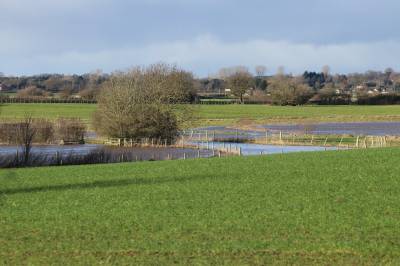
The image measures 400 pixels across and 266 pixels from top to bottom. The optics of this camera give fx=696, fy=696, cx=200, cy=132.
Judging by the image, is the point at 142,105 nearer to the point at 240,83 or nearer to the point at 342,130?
the point at 342,130

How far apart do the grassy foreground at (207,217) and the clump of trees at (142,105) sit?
38893 mm

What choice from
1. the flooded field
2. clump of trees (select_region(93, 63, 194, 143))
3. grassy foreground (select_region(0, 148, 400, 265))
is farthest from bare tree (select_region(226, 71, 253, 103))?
grassy foreground (select_region(0, 148, 400, 265))

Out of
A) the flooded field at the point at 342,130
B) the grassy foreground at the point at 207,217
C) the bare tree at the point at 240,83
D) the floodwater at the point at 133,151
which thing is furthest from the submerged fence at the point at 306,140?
the bare tree at the point at 240,83

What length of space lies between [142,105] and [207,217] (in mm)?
54585

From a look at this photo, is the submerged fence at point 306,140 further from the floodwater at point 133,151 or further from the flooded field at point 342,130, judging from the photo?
the floodwater at point 133,151

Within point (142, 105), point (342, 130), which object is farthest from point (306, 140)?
point (342, 130)

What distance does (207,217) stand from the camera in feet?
65.6

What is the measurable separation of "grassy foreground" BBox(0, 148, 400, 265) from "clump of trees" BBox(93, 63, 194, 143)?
128 feet

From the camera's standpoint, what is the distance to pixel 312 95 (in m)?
179

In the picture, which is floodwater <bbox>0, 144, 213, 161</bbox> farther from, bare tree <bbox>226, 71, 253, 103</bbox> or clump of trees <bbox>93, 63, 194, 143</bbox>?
bare tree <bbox>226, 71, 253, 103</bbox>

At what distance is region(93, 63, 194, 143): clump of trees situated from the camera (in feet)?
242

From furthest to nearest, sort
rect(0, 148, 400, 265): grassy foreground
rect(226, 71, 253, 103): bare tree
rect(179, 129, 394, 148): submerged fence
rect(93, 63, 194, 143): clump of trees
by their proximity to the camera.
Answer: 1. rect(226, 71, 253, 103): bare tree
2. rect(93, 63, 194, 143): clump of trees
3. rect(179, 129, 394, 148): submerged fence
4. rect(0, 148, 400, 265): grassy foreground

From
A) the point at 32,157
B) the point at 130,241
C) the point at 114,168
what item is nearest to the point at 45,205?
the point at 130,241

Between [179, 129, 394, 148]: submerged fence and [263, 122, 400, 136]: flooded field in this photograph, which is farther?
[263, 122, 400, 136]: flooded field
